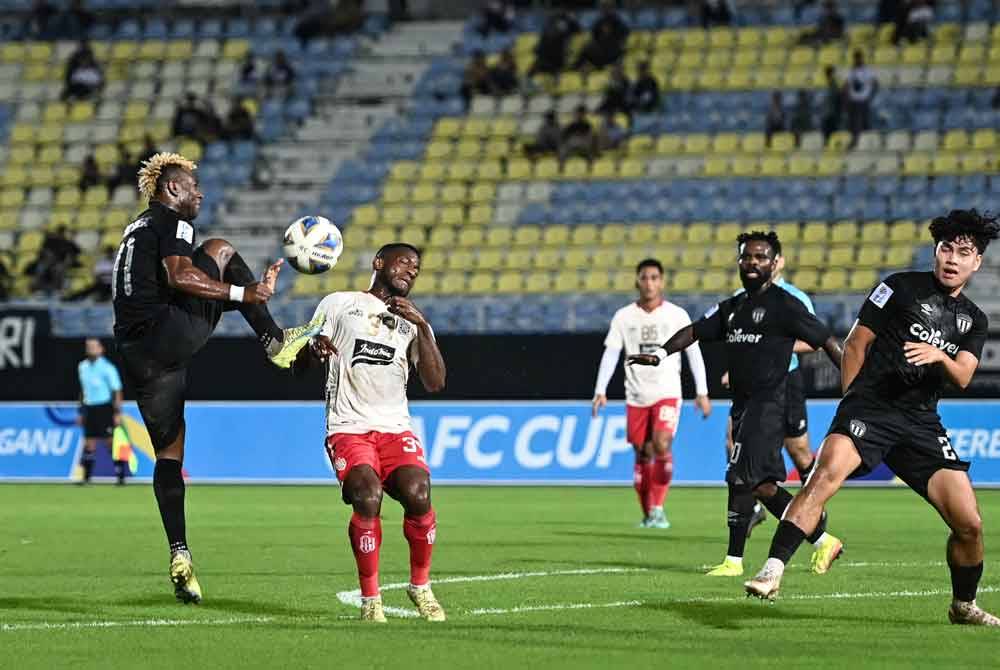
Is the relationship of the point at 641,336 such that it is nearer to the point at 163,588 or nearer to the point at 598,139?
the point at 163,588

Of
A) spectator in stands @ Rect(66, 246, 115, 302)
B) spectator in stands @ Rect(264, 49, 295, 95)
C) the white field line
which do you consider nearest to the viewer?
the white field line

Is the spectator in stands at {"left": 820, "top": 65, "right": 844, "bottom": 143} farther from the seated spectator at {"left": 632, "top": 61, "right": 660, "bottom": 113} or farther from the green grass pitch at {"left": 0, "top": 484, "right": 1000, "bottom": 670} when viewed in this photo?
the green grass pitch at {"left": 0, "top": 484, "right": 1000, "bottom": 670}

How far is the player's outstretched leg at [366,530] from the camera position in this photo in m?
9.70

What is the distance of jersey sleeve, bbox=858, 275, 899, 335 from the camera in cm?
937

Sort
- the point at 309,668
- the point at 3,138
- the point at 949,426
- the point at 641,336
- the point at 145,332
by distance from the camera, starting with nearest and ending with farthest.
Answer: the point at 309,668
the point at 145,332
the point at 641,336
the point at 949,426
the point at 3,138

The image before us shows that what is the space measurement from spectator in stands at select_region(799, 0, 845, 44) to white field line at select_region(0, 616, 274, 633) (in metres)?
25.9

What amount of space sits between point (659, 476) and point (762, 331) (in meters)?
4.62

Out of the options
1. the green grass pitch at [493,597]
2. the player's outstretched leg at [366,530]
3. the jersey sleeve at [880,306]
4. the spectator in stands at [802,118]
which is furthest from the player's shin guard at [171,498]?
the spectator in stands at [802,118]

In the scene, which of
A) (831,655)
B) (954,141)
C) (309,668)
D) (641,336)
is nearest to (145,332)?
(309,668)

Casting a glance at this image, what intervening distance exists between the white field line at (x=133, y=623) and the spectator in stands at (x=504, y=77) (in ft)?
85.2

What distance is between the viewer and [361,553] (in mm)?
9688

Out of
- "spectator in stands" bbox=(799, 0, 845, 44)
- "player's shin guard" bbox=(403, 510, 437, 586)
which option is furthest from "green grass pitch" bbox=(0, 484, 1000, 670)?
"spectator in stands" bbox=(799, 0, 845, 44)

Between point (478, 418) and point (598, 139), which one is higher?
point (598, 139)

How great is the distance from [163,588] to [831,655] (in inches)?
194
